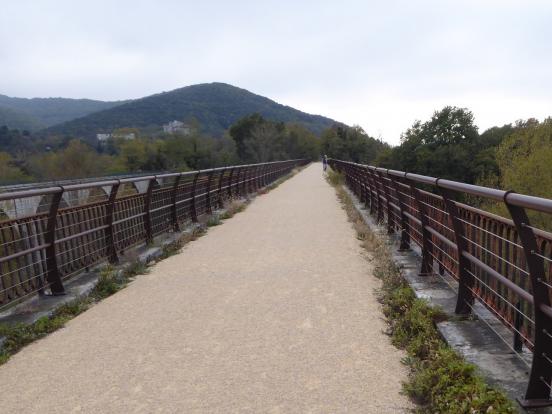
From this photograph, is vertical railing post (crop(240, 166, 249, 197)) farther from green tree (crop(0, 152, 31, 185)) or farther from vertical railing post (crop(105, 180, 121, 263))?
green tree (crop(0, 152, 31, 185))

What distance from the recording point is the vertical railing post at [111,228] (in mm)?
6742

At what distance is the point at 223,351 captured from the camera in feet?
12.7

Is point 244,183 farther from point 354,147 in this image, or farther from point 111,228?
point 354,147

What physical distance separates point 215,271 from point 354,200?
9.45 metres

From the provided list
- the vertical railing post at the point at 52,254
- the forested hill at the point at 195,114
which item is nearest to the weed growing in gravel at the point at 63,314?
the vertical railing post at the point at 52,254

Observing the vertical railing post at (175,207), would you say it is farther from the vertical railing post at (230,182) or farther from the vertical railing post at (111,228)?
the vertical railing post at (230,182)

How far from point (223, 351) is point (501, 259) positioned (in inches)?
78.2

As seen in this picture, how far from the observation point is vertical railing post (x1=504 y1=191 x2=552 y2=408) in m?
2.72

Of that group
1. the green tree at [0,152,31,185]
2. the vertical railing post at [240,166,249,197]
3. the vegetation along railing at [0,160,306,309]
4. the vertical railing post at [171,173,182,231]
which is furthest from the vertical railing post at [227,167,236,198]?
the green tree at [0,152,31,185]

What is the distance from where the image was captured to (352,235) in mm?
9297

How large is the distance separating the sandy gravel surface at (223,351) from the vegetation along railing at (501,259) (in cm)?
73

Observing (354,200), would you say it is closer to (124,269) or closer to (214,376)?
(124,269)

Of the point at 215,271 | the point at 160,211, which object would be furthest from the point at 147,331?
the point at 160,211

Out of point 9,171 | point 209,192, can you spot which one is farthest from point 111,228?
point 9,171
